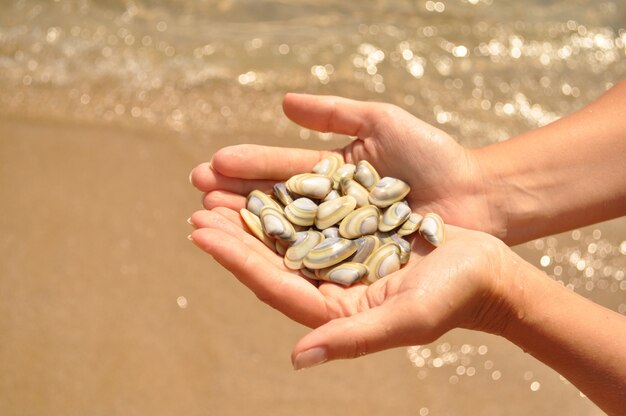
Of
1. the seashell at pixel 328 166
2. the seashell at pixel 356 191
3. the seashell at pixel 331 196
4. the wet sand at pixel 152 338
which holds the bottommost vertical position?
the wet sand at pixel 152 338

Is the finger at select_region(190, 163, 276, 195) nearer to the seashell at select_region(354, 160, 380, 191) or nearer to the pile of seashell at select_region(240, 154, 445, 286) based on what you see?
the pile of seashell at select_region(240, 154, 445, 286)

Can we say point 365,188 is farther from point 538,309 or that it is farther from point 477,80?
point 477,80

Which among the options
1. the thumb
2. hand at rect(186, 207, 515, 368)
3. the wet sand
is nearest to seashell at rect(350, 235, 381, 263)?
hand at rect(186, 207, 515, 368)

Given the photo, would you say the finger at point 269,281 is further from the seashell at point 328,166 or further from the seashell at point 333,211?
the seashell at point 328,166

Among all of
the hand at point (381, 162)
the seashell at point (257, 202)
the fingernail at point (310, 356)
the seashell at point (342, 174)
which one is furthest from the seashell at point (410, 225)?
the fingernail at point (310, 356)

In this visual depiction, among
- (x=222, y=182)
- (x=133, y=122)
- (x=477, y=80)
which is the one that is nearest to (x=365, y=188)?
(x=222, y=182)

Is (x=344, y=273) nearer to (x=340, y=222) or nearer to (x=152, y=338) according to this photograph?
(x=340, y=222)

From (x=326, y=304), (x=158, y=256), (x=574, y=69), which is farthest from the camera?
(x=574, y=69)
